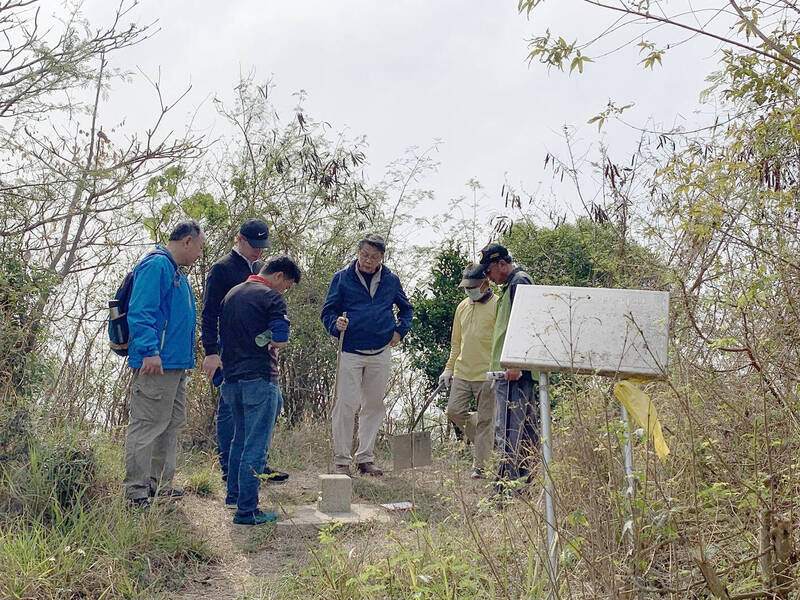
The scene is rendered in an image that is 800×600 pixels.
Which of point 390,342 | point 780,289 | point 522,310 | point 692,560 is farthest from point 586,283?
point 692,560

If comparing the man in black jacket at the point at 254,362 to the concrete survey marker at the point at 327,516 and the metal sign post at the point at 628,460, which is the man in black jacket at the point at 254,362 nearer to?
the concrete survey marker at the point at 327,516

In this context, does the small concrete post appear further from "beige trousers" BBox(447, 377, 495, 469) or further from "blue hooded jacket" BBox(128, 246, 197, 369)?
"beige trousers" BBox(447, 377, 495, 469)

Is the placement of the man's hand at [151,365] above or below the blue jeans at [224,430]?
above

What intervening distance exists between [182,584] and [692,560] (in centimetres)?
253

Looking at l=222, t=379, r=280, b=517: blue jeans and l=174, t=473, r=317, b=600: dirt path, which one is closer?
l=174, t=473, r=317, b=600: dirt path

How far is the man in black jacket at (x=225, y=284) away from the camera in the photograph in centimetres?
639

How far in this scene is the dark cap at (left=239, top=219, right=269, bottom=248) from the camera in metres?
6.43

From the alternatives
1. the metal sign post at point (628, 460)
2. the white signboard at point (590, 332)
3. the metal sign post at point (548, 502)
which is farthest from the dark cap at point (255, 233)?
the metal sign post at point (628, 460)

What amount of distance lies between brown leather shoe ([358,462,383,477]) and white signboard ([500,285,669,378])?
3843 mm

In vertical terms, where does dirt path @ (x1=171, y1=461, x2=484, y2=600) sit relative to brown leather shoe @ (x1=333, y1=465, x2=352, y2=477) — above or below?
below

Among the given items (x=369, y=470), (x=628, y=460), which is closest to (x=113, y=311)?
(x=369, y=470)

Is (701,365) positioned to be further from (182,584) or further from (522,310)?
(182,584)

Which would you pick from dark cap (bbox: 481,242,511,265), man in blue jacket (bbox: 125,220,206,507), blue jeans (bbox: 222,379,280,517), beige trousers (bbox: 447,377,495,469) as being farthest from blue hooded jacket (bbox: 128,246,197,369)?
beige trousers (bbox: 447,377,495,469)

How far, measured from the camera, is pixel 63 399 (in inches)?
244
